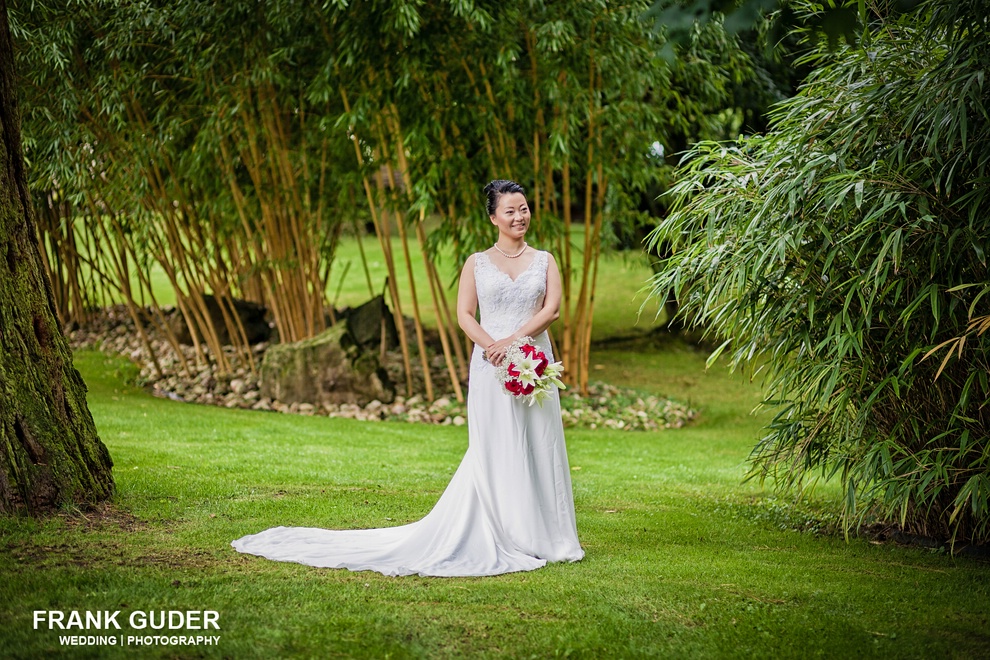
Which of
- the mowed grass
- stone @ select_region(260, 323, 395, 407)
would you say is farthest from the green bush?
stone @ select_region(260, 323, 395, 407)

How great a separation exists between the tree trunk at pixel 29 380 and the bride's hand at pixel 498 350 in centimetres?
169

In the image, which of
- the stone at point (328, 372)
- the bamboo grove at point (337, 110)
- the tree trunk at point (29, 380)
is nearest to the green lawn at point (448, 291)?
the bamboo grove at point (337, 110)

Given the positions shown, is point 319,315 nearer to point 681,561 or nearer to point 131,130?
point 131,130

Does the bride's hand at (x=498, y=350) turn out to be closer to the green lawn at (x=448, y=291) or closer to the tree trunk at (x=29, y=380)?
the tree trunk at (x=29, y=380)

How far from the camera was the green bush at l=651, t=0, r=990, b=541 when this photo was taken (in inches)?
132

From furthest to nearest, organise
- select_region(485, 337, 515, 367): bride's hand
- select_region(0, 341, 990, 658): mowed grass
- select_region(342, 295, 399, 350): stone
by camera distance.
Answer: select_region(342, 295, 399, 350): stone
select_region(485, 337, 515, 367): bride's hand
select_region(0, 341, 990, 658): mowed grass

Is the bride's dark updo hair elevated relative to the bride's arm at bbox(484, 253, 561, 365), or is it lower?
elevated

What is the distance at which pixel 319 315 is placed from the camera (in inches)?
364

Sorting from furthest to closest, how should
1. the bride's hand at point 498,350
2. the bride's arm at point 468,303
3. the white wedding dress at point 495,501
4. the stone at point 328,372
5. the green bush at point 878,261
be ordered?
the stone at point 328,372 < the bride's arm at point 468,303 < the bride's hand at point 498,350 < the white wedding dress at point 495,501 < the green bush at point 878,261

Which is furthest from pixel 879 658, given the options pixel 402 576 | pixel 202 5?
pixel 202 5

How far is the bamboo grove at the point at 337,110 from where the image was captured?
6734 millimetres

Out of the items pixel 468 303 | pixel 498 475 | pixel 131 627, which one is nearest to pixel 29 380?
pixel 131 627

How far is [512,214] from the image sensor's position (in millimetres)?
3730

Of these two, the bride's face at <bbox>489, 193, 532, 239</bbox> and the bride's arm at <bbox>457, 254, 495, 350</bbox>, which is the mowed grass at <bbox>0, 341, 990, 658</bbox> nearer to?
the bride's arm at <bbox>457, 254, 495, 350</bbox>
